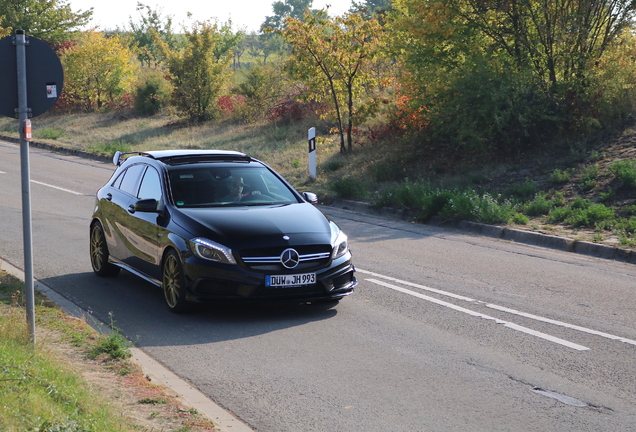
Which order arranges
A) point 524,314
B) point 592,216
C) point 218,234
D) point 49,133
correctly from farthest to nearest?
point 49,133, point 592,216, point 524,314, point 218,234

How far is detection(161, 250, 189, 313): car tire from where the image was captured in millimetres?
7637

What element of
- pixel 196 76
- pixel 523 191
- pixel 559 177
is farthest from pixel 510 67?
pixel 196 76

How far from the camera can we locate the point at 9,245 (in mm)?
11641

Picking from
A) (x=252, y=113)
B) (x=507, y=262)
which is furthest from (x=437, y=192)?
(x=252, y=113)

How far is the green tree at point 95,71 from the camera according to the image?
42344mm

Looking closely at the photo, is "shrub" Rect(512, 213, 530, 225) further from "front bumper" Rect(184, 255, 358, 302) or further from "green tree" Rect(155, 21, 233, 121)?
"green tree" Rect(155, 21, 233, 121)

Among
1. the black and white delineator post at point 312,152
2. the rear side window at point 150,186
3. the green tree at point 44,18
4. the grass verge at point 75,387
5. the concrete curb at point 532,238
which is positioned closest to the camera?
the grass verge at point 75,387

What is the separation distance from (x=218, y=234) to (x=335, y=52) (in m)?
14.1

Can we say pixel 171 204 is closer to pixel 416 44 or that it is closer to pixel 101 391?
pixel 101 391

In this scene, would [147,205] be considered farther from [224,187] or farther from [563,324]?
[563,324]

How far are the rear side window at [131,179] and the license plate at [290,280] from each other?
257 cm

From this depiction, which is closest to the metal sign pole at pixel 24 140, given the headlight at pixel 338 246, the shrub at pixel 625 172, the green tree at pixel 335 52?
the headlight at pixel 338 246

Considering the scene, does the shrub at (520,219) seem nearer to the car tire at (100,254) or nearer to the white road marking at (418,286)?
the white road marking at (418,286)

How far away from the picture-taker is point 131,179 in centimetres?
941
